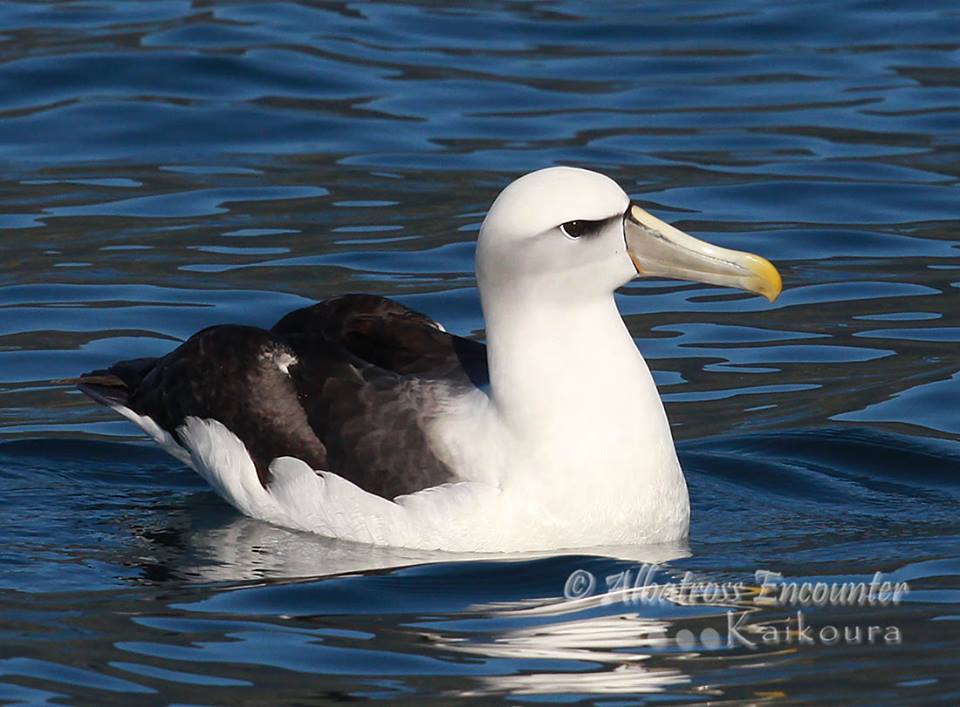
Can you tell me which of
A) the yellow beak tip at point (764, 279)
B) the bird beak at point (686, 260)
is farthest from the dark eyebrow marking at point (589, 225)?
the yellow beak tip at point (764, 279)

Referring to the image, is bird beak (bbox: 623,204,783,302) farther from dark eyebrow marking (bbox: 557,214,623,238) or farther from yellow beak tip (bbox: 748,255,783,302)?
dark eyebrow marking (bbox: 557,214,623,238)

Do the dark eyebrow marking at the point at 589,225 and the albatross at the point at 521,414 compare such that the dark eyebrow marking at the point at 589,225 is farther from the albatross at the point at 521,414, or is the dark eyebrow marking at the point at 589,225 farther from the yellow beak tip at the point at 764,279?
the yellow beak tip at the point at 764,279

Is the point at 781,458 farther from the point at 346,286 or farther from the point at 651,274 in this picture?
the point at 346,286

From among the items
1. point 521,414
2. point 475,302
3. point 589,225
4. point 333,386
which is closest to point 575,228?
point 589,225

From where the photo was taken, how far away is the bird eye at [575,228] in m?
7.80

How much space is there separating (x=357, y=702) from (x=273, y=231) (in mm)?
6830

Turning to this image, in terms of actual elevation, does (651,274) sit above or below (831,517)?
above

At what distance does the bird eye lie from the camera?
25.6 ft

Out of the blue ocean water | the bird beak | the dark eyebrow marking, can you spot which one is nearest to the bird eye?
the dark eyebrow marking

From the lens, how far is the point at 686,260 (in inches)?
318

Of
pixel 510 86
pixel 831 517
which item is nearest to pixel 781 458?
pixel 831 517

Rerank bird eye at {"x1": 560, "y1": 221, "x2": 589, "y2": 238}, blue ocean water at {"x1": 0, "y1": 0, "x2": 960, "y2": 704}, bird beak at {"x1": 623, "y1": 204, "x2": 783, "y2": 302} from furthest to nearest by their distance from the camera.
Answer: bird beak at {"x1": 623, "y1": 204, "x2": 783, "y2": 302} < bird eye at {"x1": 560, "y1": 221, "x2": 589, "y2": 238} < blue ocean water at {"x1": 0, "y1": 0, "x2": 960, "y2": 704}

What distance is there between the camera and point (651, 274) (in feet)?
26.4

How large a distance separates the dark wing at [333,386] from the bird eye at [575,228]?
746 millimetres
